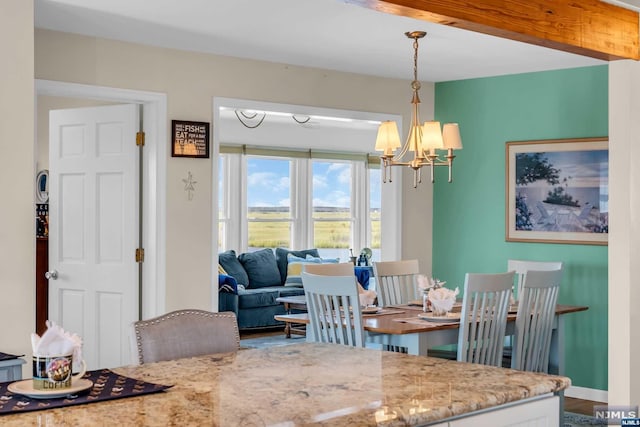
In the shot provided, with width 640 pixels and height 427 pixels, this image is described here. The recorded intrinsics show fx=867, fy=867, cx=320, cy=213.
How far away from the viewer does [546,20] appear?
11.7 feet

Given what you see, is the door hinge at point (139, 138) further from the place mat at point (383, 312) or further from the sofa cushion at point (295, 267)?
the sofa cushion at point (295, 267)

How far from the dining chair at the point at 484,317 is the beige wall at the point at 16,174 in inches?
89.2

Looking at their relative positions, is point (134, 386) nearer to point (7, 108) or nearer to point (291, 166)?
point (7, 108)

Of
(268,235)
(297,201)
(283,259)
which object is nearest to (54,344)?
(283,259)

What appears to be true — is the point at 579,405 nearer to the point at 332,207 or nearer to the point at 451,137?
the point at 451,137

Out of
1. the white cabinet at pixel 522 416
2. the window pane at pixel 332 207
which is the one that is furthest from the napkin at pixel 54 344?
the window pane at pixel 332 207

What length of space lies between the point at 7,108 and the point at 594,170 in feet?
13.7

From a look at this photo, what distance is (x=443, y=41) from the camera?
5652mm

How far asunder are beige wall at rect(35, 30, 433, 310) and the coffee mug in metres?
3.56

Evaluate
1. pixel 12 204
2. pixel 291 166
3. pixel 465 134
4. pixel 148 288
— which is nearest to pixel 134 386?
pixel 12 204

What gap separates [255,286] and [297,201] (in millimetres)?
1662

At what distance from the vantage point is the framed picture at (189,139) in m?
5.84

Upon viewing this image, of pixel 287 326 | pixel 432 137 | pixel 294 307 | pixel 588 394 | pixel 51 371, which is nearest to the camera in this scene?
pixel 51 371

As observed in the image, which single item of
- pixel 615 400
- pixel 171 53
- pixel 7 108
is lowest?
pixel 615 400
